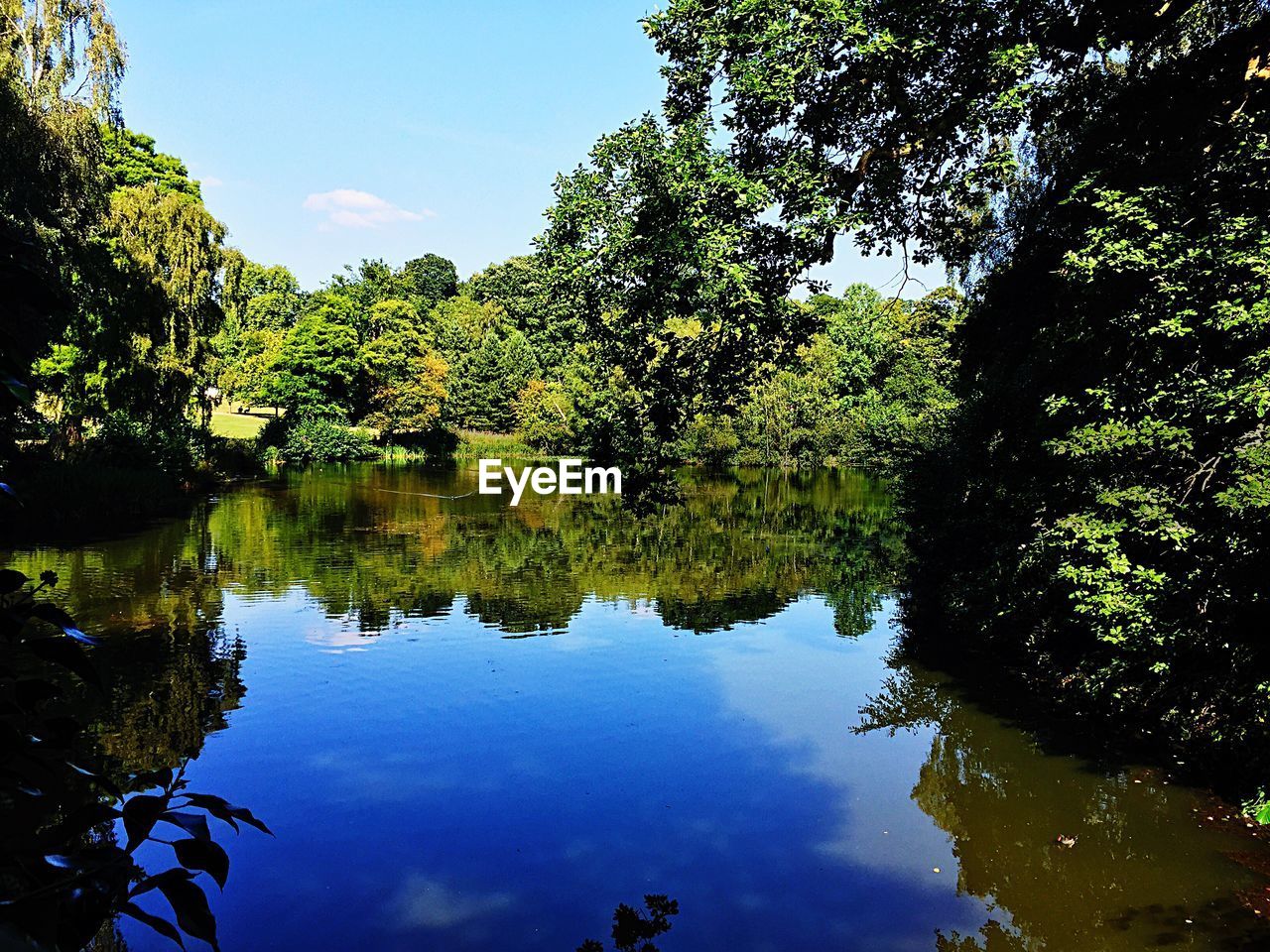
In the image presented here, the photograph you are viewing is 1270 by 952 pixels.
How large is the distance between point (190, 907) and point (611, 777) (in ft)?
28.3

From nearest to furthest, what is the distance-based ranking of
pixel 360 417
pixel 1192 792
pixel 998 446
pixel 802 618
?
pixel 1192 792 → pixel 998 446 → pixel 802 618 → pixel 360 417

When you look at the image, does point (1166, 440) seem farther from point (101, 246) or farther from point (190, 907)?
point (101, 246)

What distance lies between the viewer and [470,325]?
235 feet

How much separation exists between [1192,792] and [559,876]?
21.7 feet

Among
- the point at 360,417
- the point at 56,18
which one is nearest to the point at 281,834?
the point at 56,18

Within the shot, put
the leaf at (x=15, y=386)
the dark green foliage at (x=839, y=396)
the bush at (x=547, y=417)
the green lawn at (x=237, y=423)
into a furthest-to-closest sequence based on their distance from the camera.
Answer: the bush at (x=547, y=417)
the dark green foliage at (x=839, y=396)
the green lawn at (x=237, y=423)
the leaf at (x=15, y=386)

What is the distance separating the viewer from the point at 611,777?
938 centimetres

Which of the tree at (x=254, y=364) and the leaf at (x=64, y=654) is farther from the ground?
the tree at (x=254, y=364)

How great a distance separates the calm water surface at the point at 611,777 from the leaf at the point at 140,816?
1.30ft

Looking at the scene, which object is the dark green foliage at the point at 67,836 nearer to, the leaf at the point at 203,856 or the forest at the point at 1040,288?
the leaf at the point at 203,856

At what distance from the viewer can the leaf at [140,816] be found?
1282 mm

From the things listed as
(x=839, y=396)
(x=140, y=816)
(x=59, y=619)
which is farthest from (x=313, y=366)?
(x=140, y=816)

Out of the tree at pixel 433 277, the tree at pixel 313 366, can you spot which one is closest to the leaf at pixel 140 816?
the tree at pixel 313 366

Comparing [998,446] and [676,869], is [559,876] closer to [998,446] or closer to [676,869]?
[676,869]
